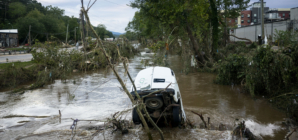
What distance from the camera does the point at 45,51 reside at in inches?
635

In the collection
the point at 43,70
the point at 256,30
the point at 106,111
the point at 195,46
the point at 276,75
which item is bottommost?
the point at 106,111

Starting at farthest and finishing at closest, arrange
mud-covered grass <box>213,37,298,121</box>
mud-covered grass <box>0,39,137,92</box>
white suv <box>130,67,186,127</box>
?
mud-covered grass <box>0,39,137,92</box>
mud-covered grass <box>213,37,298,121</box>
white suv <box>130,67,186,127</box>

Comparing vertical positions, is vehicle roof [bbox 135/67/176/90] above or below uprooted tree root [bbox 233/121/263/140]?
above

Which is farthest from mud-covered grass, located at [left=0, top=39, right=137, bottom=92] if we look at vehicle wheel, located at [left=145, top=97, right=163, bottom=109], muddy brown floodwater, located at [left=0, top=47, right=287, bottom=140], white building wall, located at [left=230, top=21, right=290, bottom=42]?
white building wall, located at [left=230, top=21, right=290, bottom=42]

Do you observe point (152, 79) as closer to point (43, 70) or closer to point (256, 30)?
point (43, 70)

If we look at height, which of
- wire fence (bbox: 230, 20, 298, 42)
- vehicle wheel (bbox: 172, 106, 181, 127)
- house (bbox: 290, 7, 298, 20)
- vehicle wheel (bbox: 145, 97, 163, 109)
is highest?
house (bbox: 290, 7, 298, 20)

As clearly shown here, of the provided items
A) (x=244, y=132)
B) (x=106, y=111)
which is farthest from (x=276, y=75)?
(x=106, y=111)

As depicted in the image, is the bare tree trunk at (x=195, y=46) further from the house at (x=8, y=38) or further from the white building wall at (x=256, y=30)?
the house at (x=8, y=38)

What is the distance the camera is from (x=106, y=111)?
931 cm

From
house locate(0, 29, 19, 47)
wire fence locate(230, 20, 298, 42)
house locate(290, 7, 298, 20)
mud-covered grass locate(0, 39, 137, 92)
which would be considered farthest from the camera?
house locate(0, 29, 19, 47)

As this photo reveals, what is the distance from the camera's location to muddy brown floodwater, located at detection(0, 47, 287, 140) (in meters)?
6.83

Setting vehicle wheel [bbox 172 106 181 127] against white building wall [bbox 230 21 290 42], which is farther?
white building wall [bbox 230 21 290 42]

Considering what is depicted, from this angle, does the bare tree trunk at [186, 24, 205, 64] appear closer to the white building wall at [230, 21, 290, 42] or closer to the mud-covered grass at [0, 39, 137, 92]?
the mud-covered grass at [0, 39, 137, 92]

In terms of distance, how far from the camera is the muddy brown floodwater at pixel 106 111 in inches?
269
